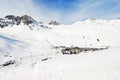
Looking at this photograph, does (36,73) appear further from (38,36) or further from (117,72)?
(38,36)

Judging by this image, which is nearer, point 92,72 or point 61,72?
point 92,72

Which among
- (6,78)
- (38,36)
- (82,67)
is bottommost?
(6,78)

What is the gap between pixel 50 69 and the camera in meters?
11.6

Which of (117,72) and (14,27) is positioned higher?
(14,27)

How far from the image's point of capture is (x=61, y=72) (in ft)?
35.7

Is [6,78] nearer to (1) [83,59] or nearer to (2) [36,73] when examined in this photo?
(2) [36,73]

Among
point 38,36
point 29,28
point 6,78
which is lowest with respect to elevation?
point 6,78

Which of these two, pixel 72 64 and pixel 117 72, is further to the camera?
pixel 72 64

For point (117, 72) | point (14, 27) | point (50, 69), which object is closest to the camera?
point (117, 72)

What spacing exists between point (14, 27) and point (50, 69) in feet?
338

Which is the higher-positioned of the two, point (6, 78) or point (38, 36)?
point (38, 36)

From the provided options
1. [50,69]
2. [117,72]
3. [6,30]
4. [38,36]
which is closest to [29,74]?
[50,69]

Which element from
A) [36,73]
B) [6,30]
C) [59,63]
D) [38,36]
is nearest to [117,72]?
[59,63]

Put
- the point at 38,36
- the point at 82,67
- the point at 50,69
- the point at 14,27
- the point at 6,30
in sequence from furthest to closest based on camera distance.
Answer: the point at 14,27
the point at 6,30
the point at 38,36
the point at 50,69
the point at 82,67
